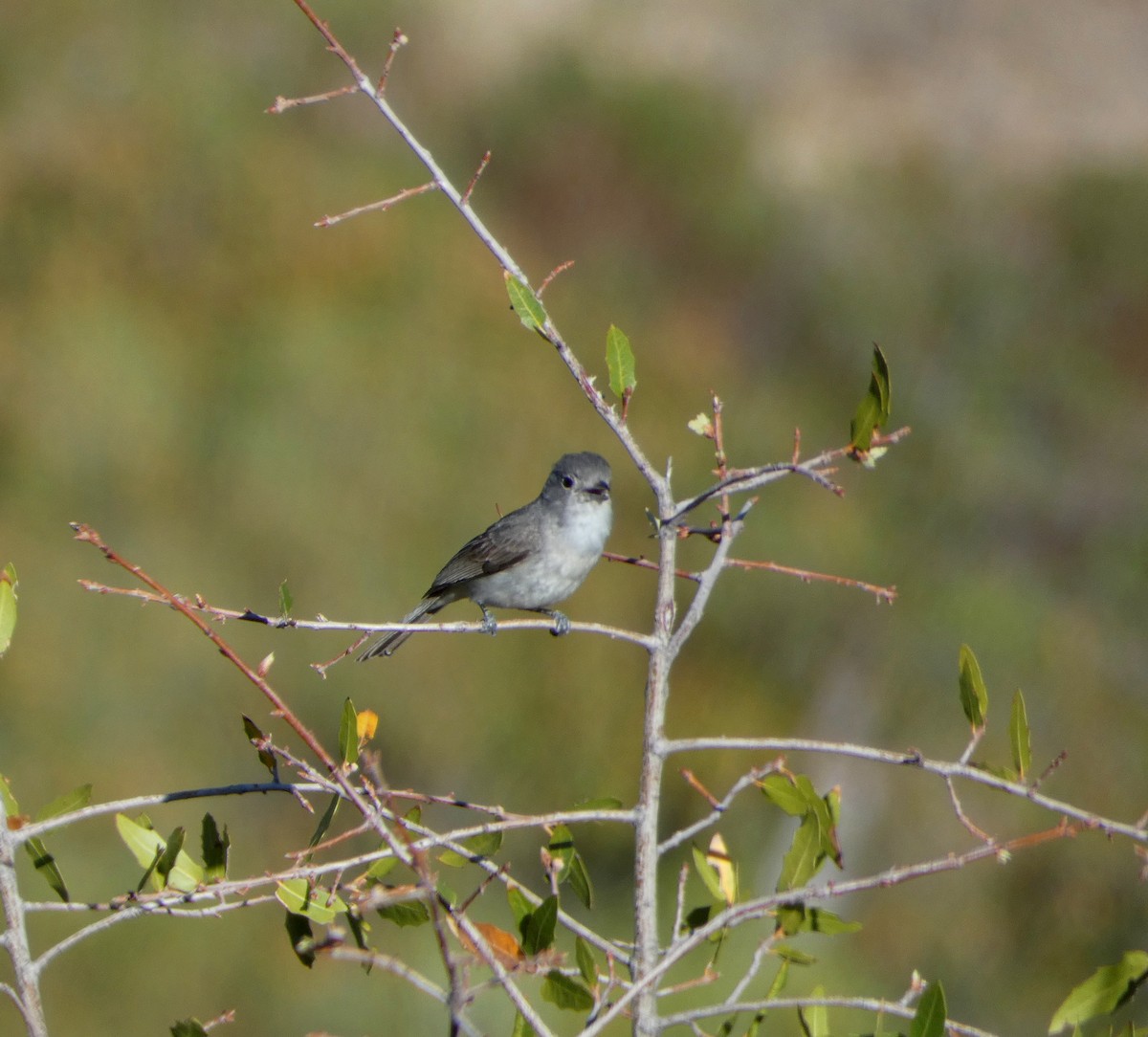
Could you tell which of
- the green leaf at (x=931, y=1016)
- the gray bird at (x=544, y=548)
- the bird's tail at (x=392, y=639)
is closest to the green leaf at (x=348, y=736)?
the green leaf at (x=931, y=1016)

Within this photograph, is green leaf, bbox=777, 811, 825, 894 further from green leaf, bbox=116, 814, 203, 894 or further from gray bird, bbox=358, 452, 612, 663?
gray bird, bbox=358, 452, 612, 663

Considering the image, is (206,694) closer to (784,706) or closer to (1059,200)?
(784,706)

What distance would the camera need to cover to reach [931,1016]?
189cm

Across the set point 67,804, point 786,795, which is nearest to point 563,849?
point 786,795

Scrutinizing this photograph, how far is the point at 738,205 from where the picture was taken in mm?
16438

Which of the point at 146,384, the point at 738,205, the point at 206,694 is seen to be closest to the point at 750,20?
the point at 738,205

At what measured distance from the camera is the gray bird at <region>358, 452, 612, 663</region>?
4918 millimetres

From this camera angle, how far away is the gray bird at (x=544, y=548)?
4.92 m

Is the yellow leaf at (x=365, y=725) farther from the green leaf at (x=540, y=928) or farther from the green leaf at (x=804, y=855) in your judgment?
the green leaf at (x=804, y=855)

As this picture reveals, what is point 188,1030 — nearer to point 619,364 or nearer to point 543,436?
point 619,364

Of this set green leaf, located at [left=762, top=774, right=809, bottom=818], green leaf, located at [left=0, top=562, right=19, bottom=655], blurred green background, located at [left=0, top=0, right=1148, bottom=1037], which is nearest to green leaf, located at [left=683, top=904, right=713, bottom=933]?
green leaf, located at [left=762, top=774, right=809, bottom=818]

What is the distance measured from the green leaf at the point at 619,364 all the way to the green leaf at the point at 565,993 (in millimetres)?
1090

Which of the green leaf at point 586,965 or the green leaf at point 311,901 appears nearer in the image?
the green leaf at point 586,965

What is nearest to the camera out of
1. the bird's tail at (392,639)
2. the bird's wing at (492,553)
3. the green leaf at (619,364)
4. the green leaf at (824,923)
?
the green leaf at (824,923)
